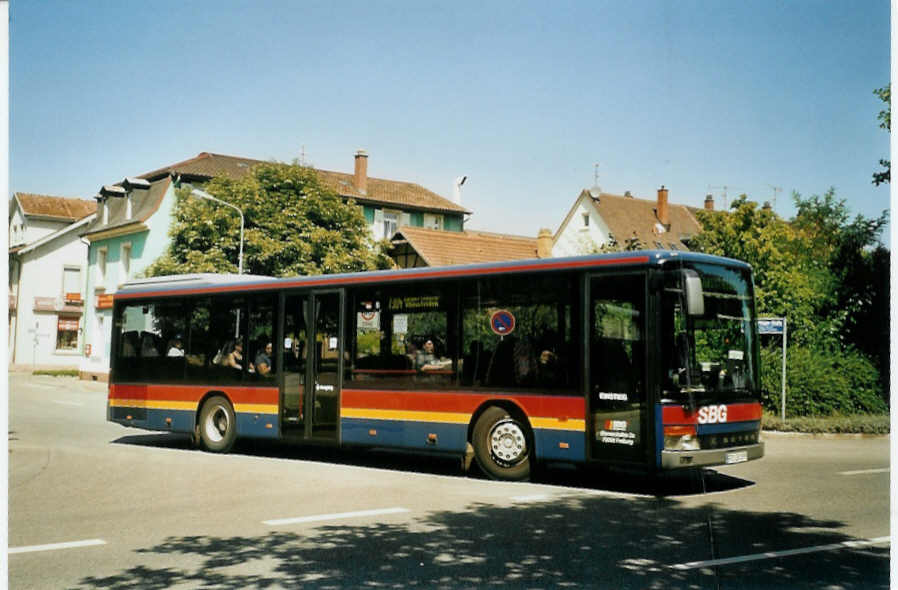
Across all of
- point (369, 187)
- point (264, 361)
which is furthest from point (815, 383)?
point (369, 187)

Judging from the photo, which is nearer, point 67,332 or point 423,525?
point 423,525

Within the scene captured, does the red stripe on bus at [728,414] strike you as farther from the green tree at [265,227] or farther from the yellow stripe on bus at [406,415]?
the green tree at [265,227]

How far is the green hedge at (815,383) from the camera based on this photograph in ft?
65.6

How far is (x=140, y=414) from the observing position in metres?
16.0

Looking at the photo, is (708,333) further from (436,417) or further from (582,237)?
(582,237)

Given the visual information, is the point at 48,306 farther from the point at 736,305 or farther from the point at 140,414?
the point at 736,305

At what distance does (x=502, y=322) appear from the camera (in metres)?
11.9

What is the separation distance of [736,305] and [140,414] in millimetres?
9568

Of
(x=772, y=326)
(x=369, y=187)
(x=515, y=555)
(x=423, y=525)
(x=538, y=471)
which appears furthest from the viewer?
(x=369, y=187)

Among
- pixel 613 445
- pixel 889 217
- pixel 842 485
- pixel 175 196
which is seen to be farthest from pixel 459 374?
pixel 175 196

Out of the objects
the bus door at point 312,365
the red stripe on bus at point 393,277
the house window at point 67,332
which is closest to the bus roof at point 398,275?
the red stripe on bus at point 393,277

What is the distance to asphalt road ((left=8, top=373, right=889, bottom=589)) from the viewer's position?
6395 mm

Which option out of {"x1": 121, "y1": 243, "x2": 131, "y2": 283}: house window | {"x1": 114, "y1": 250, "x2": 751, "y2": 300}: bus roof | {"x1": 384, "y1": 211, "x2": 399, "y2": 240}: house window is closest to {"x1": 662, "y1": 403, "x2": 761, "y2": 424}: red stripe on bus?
{"x1": 114, "y1": 250, "x2": 751, "y2": 300}: bus roof

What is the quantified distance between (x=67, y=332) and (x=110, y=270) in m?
6.09
